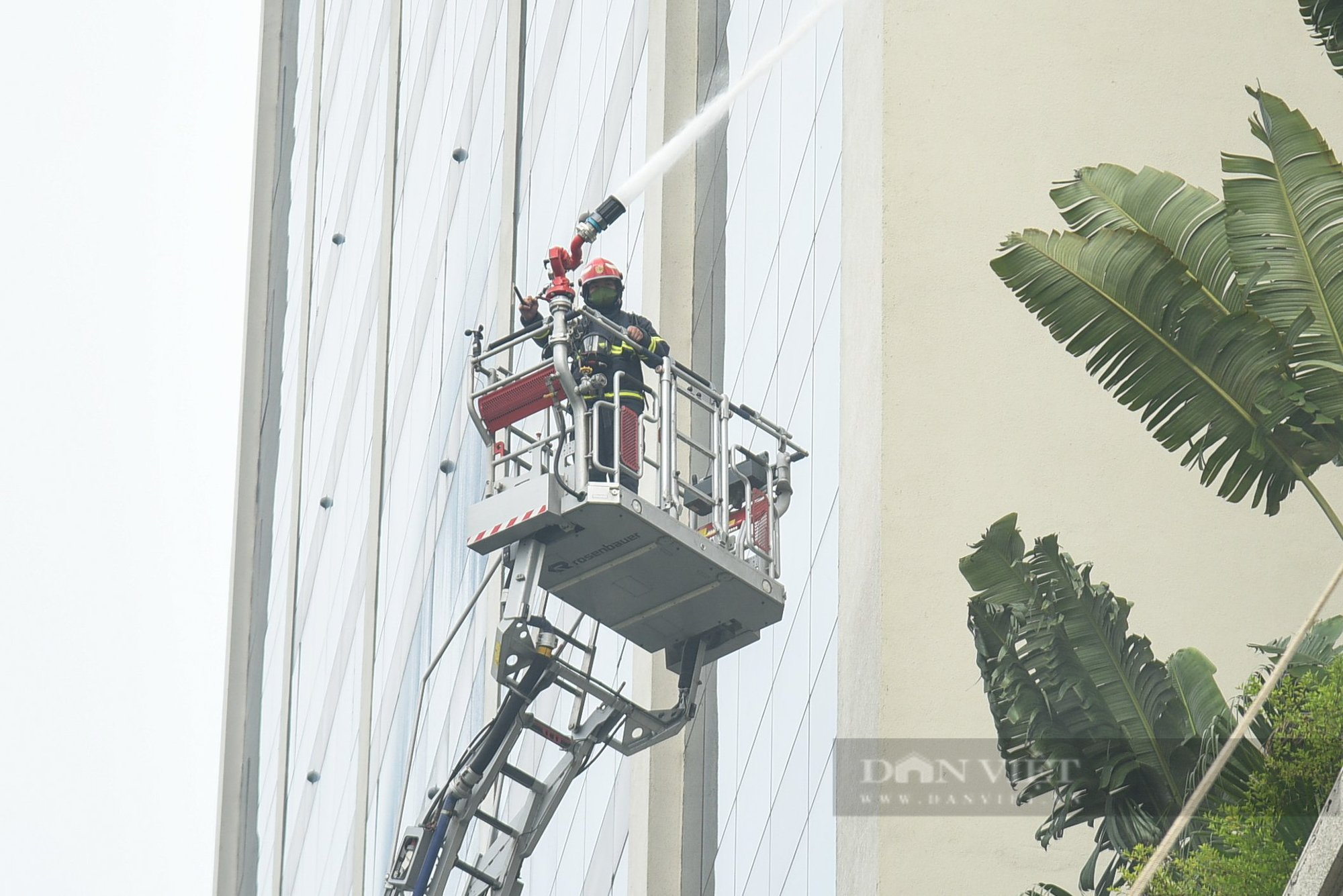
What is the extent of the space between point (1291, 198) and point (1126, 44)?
7258 mm

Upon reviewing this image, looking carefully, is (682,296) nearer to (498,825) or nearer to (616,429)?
(616,429)

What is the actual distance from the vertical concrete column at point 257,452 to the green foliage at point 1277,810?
38847mm

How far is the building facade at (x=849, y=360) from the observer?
600 inches

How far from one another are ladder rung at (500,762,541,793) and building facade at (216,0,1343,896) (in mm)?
→ 811

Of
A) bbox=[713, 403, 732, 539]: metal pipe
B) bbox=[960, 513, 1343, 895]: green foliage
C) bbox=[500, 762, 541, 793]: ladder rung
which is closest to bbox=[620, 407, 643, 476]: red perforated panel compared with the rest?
bbox=[713, 403, 732, 539]: metal pipe

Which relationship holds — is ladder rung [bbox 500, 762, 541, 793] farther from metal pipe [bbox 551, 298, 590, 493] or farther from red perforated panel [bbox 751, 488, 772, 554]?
red perforated panel [bbox 751, 488, 772, 554]

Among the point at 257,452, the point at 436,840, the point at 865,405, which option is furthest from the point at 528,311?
the point at 257,452

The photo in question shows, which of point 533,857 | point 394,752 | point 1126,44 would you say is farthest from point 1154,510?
point 394,752

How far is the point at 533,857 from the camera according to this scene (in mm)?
24141

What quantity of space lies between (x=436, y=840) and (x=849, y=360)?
5.70 m

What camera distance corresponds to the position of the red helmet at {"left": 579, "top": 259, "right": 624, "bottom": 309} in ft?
43.9

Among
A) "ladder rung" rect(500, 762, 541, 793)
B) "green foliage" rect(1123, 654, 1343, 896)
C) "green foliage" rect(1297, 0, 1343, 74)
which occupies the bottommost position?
"green foliage" rect(1123, 654, 1343, 896)

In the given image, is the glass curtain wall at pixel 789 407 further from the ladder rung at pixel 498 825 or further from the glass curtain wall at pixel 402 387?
the ladder rung at pixel 498 825

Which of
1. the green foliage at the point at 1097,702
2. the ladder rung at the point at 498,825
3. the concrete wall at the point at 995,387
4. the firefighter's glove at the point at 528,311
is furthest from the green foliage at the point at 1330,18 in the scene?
the ladder rung at the point at 498,825
